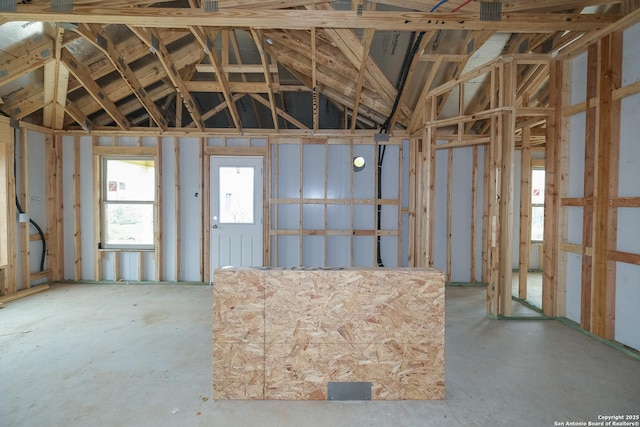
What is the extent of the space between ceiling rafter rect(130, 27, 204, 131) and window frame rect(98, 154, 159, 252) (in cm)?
128

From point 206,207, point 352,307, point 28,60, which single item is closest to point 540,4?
point 352,307

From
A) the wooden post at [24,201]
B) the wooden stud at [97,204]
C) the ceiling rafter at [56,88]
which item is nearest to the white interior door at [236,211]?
the wooden stud at [97,204]

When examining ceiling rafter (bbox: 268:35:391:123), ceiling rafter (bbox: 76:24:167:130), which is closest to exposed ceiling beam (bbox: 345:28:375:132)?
ceiling rafter (bbox: 268:35:391:123)

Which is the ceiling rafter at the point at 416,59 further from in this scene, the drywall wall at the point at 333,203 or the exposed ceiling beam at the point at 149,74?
A: the exposed ceiling beam at the point at 149,74

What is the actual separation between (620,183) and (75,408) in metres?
5.57

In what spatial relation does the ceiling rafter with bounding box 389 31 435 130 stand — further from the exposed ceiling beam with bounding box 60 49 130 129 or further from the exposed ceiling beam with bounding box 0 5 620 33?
the exposed ceiling beam with bounding box 60 49 130 129

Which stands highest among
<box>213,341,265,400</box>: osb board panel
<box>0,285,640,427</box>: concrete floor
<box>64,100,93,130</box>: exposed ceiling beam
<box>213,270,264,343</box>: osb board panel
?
<box>64,100,93,130</box>: exposed ceiling beam

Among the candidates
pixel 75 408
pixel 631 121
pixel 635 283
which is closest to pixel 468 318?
pixel 635 283

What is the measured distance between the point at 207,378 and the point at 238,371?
56 centimetres

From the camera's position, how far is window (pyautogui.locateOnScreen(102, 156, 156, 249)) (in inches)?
234

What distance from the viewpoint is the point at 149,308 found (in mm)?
4531

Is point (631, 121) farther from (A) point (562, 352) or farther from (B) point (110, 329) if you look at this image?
(B) point (110, 329)

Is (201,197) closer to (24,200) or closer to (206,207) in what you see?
(206,207)

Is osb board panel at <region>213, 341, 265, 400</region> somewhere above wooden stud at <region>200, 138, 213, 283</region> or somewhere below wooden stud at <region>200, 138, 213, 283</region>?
below
